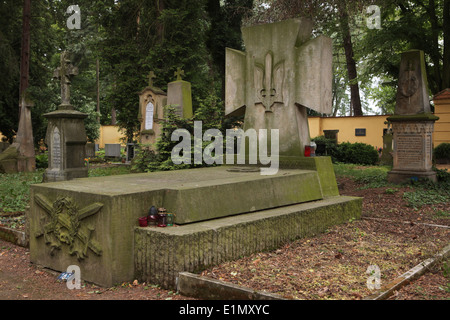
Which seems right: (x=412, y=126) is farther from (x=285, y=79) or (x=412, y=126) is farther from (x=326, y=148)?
(x=326, y=148)

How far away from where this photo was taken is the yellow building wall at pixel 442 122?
19375 millimetres

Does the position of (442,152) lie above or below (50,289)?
above

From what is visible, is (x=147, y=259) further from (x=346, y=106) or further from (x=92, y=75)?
(x=346, y=106)

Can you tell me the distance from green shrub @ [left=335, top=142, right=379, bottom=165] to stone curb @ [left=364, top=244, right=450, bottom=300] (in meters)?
15.0

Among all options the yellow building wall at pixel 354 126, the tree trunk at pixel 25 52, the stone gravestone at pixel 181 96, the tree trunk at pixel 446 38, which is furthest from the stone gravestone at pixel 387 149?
the tree trunk at pixel 25 52

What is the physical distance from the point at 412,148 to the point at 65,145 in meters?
8.89

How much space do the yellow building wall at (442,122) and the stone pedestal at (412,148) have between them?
8856mm

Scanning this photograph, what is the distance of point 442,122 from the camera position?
19875 millimetres

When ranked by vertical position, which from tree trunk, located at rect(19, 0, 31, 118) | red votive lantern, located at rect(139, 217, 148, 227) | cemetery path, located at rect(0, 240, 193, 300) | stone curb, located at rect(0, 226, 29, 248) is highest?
tree trunk, located at rect(19, 0, 31, 118)

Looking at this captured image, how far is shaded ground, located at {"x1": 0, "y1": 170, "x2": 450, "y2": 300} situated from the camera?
3547 mm

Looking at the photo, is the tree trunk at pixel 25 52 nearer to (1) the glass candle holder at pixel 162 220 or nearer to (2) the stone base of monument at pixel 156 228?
(2) the stone base of monument at pixel 156 228

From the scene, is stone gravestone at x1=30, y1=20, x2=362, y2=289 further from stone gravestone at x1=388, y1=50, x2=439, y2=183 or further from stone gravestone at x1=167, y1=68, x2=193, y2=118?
stone gravestone at x1=167, y1=68, x2=193, y2=118

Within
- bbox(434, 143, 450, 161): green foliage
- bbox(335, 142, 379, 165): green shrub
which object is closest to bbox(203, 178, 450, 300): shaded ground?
bbox(335, 142, 379, 165): green shrub

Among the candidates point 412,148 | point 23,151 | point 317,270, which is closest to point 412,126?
point 412,148
